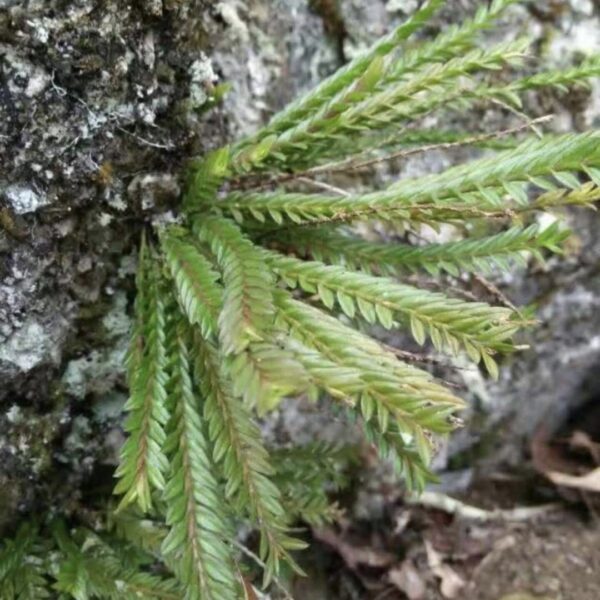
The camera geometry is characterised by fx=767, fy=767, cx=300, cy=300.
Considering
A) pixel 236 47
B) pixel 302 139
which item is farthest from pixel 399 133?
pixel 236 47

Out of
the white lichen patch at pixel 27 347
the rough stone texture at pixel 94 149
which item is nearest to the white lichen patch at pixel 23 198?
the rough stone texture at pixel 94 149

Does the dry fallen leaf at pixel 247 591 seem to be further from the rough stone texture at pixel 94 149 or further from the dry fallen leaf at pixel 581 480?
the dry fallen leaf at pixel 581 480

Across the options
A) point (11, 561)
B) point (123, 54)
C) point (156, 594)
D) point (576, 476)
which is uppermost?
point (123, 54)

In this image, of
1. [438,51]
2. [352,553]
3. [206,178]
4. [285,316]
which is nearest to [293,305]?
[285,316]

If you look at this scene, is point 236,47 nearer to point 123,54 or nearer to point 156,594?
point 123,54

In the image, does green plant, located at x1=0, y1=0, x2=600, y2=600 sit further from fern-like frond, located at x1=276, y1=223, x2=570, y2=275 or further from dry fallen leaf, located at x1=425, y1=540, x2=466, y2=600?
dry fallen leaf, located at x1=425, y1=540, x2=466, y2=600

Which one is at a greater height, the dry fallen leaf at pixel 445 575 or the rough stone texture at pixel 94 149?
the rough stone texture at pixel 94 149
